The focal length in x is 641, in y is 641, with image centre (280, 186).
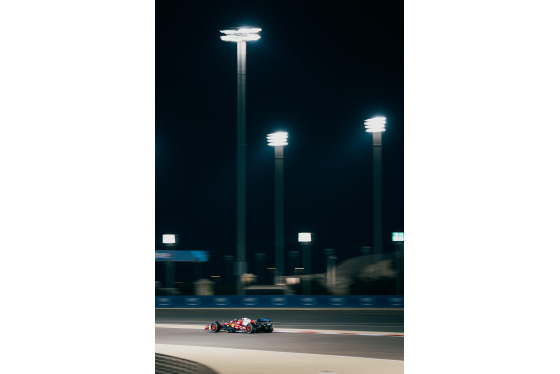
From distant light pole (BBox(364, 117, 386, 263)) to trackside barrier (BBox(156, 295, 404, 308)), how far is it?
3730mm

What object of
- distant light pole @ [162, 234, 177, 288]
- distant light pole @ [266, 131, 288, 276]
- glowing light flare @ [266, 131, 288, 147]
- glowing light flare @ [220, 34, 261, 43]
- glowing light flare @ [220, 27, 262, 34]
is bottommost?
distant light pole @ [162, 234, 177, 288]

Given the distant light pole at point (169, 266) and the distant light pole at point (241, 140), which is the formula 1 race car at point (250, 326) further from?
the distant light pole at point (169, 266)

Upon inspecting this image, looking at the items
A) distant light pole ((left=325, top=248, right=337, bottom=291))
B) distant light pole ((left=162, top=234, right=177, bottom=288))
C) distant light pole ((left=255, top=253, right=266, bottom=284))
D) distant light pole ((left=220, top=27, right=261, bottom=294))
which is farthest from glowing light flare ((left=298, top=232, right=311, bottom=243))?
distant light pole ((left=220, top=27, right=261, bottom=294))

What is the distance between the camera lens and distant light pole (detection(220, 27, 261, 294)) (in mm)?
27812

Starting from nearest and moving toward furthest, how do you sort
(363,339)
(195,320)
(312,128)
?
(363,339) < (195,320) < (312,128)

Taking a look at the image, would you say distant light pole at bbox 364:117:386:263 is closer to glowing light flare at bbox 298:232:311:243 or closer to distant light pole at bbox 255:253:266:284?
distant light pole at bbox 255:253:266:284

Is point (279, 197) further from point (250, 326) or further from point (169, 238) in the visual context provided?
point (250, 326)

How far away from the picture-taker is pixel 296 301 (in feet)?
98.3
